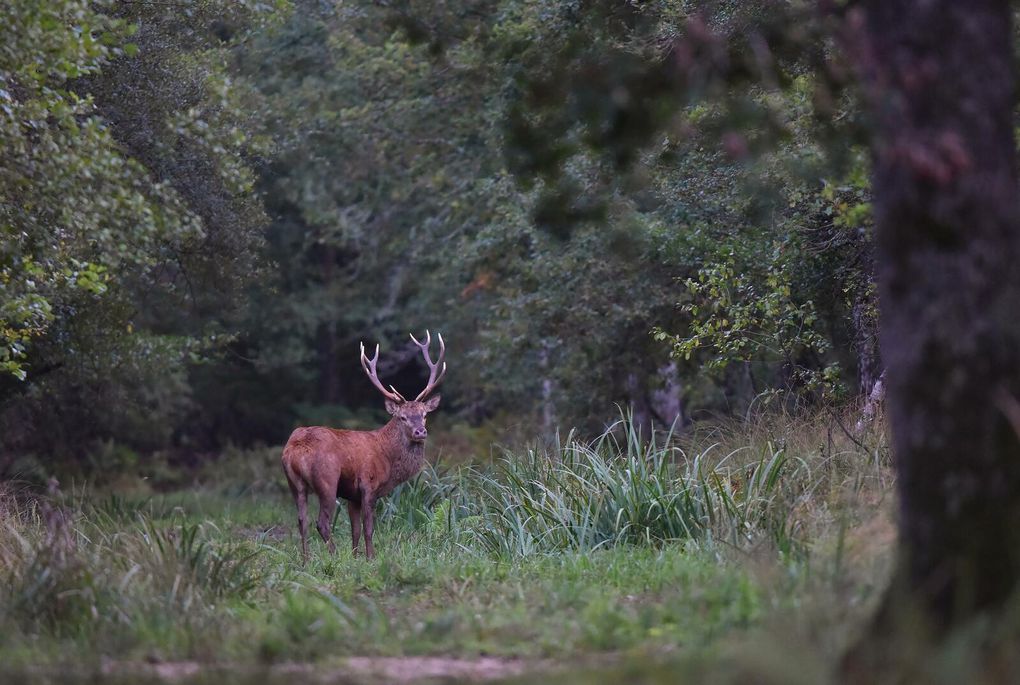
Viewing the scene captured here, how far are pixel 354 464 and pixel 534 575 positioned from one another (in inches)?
199

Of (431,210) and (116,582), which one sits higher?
(431,210)

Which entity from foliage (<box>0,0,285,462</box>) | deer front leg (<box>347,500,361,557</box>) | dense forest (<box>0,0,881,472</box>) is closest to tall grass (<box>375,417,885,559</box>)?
deer front leg (<box>347,500,361,557</box>)

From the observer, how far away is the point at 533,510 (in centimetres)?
1158

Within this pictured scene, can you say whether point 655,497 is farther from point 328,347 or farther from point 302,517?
point 328,347

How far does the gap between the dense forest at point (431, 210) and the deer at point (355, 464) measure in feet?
7.53

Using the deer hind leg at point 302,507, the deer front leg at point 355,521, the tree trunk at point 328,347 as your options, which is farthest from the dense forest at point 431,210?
the deer front leg at point 355,521

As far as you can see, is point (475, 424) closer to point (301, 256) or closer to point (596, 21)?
point (301, 256)

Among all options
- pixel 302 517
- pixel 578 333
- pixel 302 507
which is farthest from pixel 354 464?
pixel 578 333

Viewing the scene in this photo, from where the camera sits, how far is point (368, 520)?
13570 mm

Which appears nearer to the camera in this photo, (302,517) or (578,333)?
(302,517)

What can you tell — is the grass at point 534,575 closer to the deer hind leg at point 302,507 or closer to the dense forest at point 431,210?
the deer hind leg at point 302,507

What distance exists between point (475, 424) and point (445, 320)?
5.46 meters

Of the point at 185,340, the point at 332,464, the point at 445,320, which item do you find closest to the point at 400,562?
Result: the point at 332,464

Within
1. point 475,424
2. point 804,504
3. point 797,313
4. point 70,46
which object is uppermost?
point 70,46
